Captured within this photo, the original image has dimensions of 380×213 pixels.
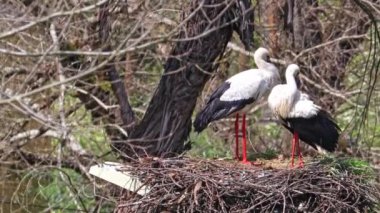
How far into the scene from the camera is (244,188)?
449 cm

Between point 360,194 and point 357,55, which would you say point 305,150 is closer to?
point 357,55

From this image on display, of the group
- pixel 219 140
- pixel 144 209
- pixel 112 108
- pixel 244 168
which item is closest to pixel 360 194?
pixel 244 168

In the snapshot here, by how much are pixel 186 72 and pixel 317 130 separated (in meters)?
0.95

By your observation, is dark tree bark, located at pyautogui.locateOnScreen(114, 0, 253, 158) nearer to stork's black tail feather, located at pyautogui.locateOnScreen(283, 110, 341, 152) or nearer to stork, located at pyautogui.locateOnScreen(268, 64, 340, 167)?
stork, located at pyautogui.locateOnScreen(268, 64, 340, 167)

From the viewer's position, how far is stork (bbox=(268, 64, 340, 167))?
509cm

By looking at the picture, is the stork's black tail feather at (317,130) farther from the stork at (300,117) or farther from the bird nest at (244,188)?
the bird nest at (244,188)

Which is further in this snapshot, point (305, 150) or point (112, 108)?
point (305, 150)

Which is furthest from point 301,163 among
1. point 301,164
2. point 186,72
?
point 186,72

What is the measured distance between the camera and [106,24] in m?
6.33

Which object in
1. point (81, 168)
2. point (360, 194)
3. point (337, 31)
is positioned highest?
point (337, 31)

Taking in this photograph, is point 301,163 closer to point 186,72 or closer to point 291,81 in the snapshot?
point 291,81

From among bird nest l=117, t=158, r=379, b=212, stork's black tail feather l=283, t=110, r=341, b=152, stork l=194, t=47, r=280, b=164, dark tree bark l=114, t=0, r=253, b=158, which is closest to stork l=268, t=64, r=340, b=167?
stork's black tail feather l=283, t=110, r=341, b=152

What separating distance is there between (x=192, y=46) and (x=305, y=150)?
2.58m

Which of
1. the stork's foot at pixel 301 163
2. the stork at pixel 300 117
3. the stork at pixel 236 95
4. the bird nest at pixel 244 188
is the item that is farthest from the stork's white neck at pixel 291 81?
the bird nest at pixel 244 188
